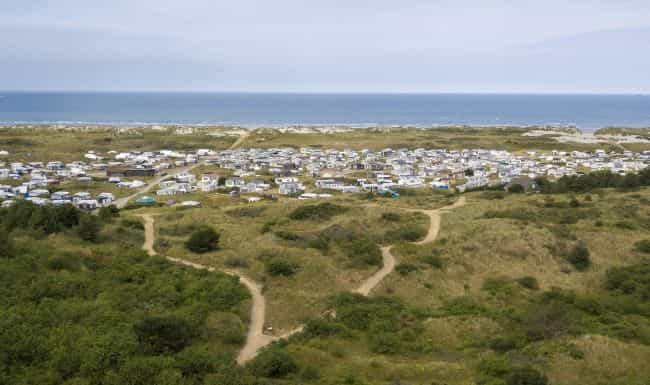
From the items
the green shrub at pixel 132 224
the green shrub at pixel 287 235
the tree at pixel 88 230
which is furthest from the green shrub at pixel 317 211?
the tree at pixel 88 230

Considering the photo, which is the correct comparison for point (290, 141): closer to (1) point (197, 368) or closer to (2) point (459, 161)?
(2) point (459, 161)

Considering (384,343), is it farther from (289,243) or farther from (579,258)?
(579,258)

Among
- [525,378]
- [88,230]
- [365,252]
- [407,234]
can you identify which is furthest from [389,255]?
[88,230]

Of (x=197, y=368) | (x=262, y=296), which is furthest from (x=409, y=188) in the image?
(x=197, y=368)

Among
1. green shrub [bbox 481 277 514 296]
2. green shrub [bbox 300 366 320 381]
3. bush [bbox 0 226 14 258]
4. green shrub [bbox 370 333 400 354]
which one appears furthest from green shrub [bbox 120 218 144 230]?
green shrub [bbox 481 277 514 296]

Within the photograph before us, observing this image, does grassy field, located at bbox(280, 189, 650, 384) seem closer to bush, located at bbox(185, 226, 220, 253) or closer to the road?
bush, located at bbox(185, 226, 220, 253)

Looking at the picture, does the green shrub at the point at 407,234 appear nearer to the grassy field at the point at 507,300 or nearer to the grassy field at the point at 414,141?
the grassy field at the point at 507,300

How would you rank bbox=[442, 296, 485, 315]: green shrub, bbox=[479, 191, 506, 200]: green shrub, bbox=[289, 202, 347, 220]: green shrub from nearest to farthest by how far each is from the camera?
bbox=[442, 296, 485, 315]: green shrub, bbox=[289, 202, 347, 220]: green shrub, bbox=[479, 191, 506, 200]: green shrub
